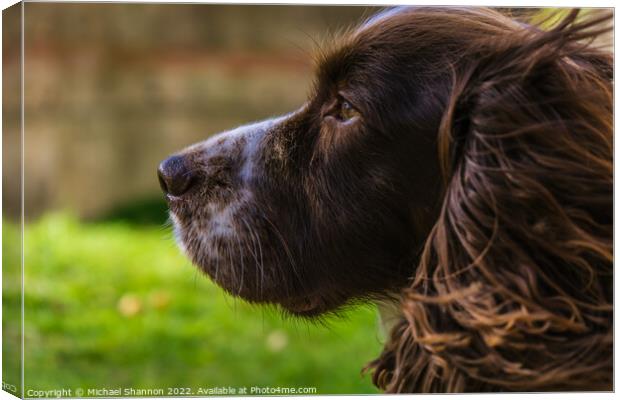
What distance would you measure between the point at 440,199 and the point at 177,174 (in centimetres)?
97

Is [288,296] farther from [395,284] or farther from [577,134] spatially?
[577,134]

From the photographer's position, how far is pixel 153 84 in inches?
376

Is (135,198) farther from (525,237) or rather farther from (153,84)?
(525,237)

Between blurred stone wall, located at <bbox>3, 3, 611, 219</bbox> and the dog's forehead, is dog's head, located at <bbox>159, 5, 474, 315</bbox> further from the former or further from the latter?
blurred stone wall, located at <bbox>3, 3, 611, 219</bbox>

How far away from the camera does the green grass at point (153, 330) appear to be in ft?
19.2

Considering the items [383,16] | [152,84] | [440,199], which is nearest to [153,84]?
[152,84]

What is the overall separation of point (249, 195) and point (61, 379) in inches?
77.3

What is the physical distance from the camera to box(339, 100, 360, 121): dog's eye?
328 centimetres

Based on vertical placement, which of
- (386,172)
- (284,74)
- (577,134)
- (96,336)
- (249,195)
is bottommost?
(96,336)

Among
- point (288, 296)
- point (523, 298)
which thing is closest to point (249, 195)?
point (288, 296)

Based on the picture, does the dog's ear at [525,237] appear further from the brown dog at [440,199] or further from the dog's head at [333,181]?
the dog's head at [333,181]

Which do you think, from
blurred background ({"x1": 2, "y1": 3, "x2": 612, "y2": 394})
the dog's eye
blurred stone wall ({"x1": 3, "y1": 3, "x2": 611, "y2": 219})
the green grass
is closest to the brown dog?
the dog's eye

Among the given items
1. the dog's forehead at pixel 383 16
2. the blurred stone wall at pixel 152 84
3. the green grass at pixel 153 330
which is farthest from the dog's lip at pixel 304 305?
the blurred stone wall at pixel 152 84

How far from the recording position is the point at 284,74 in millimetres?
9953
